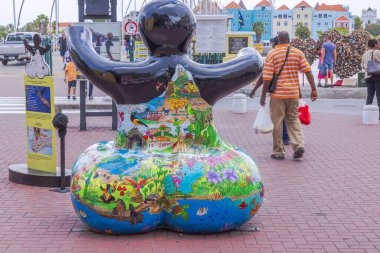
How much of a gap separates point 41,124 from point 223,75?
2.93 meters

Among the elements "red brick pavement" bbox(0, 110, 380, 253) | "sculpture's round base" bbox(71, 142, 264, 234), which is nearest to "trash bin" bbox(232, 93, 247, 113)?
"red brick pavement" bbox(0, 110, 380, 253)

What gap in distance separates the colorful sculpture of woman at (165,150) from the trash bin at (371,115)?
7.82 meters

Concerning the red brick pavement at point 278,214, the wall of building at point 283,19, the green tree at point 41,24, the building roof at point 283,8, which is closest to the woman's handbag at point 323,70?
the red brick pavement at point 278,214

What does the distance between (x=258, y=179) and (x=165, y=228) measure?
0.88 metres

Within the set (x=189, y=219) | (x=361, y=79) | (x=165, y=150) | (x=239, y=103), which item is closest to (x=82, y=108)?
(x=239, y=103)

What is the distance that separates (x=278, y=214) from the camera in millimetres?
6051

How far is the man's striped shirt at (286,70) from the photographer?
8539 mm

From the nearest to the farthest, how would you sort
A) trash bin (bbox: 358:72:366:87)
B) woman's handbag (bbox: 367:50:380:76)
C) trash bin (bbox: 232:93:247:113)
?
woman's handbag (bbox: 367:50:380:76), trash bin (bbox: 232:93:247:113), trash bin (bbox: 358:72:366:87)

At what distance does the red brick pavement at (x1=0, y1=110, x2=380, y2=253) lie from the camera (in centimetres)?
506

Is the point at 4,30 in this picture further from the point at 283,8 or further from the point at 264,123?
the point at 264,123

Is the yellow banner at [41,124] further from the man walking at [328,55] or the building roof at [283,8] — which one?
the building roof at [283,8]

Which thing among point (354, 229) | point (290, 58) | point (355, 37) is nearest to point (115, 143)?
point (354, 229)

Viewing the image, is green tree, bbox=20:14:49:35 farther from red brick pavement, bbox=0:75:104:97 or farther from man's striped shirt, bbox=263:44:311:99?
man's striped shirt, bbox=263:44:311:99

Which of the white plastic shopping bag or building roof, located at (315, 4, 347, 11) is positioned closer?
the white plastic shopping bag
